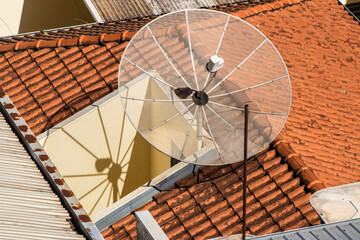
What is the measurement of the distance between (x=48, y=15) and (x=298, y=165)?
13.9 m

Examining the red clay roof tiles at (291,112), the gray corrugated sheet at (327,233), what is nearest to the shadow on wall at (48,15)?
the red clay roof tiles at (291,112)

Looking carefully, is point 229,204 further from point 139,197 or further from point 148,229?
point 148,229

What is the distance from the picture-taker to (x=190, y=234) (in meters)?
11.6

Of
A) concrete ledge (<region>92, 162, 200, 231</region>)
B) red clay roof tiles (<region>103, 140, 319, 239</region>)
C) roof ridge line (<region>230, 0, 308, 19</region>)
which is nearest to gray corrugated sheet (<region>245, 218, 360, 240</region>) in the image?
red clay roof tiles (<region>103, 140, 319, 239</region>)

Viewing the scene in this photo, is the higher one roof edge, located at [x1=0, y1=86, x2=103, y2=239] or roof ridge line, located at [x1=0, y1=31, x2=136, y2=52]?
roof ridge line, located at [x1=0, y1=31, x2=136, y2=52]

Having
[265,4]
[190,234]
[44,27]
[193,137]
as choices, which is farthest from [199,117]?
[44,27]

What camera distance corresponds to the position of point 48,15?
2338 centimetres

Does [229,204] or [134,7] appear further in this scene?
[134,7]

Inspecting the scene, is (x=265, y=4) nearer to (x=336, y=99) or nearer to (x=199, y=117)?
(x=336, y=99)

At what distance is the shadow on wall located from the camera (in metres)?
22.5

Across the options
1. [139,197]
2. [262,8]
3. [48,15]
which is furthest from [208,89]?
[48,15]

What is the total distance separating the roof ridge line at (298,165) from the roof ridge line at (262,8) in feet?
17.7

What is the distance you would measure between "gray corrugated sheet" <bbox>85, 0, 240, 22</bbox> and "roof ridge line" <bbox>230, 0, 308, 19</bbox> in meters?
3.36

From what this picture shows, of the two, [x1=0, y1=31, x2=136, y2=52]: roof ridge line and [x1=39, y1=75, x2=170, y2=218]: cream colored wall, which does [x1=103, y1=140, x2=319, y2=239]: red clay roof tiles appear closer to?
[x1=39, y1=75, x2=170, y2=218]: cream colored wall
